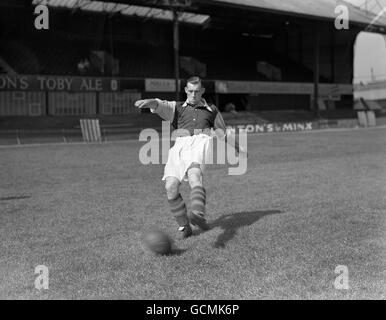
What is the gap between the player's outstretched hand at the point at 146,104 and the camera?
591cm

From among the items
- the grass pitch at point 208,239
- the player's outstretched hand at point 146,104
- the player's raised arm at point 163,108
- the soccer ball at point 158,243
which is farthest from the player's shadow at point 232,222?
the player's outstretched hand at point 146,104

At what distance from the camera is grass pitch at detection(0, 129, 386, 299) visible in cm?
458

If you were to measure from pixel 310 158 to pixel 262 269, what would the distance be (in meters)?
13.1

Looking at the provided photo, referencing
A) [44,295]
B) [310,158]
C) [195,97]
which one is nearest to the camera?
[44,295]

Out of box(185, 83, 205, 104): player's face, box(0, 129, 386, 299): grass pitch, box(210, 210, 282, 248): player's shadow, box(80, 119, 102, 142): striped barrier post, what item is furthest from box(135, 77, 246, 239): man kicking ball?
box(80, 119, 102, 142): striped barrier post

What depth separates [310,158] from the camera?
17.8 metres


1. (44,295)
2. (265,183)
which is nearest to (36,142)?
(265,183)

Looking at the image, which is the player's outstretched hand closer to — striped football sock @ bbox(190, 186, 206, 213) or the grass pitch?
striped football sock @ bbox(190, 186, 206, 213)

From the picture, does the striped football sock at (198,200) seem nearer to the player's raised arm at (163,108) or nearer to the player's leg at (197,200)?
the player's leg at (197,200)

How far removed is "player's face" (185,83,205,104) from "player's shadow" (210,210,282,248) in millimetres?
1613

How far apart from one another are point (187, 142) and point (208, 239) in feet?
3.74

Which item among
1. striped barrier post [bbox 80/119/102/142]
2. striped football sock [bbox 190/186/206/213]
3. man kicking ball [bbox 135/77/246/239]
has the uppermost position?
striped barrier post [bbox 80/119/102/142]

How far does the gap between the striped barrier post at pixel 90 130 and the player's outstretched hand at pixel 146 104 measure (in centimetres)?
2361

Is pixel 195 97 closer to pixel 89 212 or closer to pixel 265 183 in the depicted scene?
pixel 89 212
